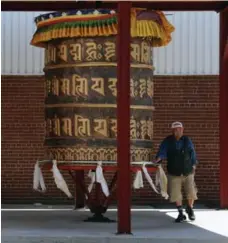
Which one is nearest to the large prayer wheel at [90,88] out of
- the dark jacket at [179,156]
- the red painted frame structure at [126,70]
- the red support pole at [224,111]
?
the dark jacket at [179,156]

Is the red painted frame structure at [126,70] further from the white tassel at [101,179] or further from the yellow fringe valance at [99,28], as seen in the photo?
the white tassel at [101,179]

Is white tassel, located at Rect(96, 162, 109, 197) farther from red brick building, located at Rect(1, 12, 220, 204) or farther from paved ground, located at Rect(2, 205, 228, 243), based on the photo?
red brick building, located at Rect(1, 12, 220, 204)

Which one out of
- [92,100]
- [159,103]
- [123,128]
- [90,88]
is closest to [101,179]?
[123,128]

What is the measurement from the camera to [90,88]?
1112cm

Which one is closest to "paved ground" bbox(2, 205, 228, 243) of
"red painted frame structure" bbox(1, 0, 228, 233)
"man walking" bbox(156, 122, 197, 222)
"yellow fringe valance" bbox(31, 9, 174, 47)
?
"red painted frame structure" bbox(1, 0, 228, 233)

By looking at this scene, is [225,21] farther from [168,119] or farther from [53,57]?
[53,57]

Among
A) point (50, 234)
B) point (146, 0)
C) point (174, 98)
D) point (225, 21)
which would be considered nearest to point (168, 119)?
point (174, 98)

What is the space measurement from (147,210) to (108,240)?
522 cm

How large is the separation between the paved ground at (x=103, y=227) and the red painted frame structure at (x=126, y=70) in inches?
18.4

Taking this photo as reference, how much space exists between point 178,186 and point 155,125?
4.21 meters

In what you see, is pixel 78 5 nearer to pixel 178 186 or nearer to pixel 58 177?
pixel 58 177

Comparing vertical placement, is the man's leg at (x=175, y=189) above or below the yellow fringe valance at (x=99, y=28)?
below

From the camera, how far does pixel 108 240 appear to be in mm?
9492

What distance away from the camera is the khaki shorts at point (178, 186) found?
11.9 m
